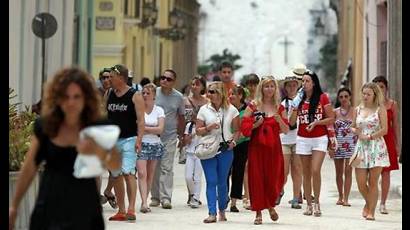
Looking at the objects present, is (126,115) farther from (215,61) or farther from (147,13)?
(215,61)

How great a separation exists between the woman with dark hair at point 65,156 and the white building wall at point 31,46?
1443 centimetres

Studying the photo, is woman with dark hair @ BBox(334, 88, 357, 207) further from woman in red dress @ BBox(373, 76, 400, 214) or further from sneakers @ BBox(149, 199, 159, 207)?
sneakers @ BBox(149, 199, 159, 207)

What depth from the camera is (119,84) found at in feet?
48.5

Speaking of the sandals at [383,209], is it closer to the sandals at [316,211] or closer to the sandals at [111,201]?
the sandals at [316,211]

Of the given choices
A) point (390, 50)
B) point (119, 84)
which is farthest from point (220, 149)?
point (390, 50)

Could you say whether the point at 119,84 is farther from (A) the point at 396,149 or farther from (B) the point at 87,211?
(B) the point at 87,211

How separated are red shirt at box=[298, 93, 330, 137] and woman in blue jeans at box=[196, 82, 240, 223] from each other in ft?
3.74

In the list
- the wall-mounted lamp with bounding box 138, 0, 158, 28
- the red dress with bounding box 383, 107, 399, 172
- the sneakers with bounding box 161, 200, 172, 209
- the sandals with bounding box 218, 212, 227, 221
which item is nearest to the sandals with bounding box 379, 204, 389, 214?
the red dress with bounding box 383, 107, 399, 172

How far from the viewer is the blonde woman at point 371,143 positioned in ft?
50.4

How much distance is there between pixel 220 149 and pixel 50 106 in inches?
292

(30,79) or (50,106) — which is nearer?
(50,106)
